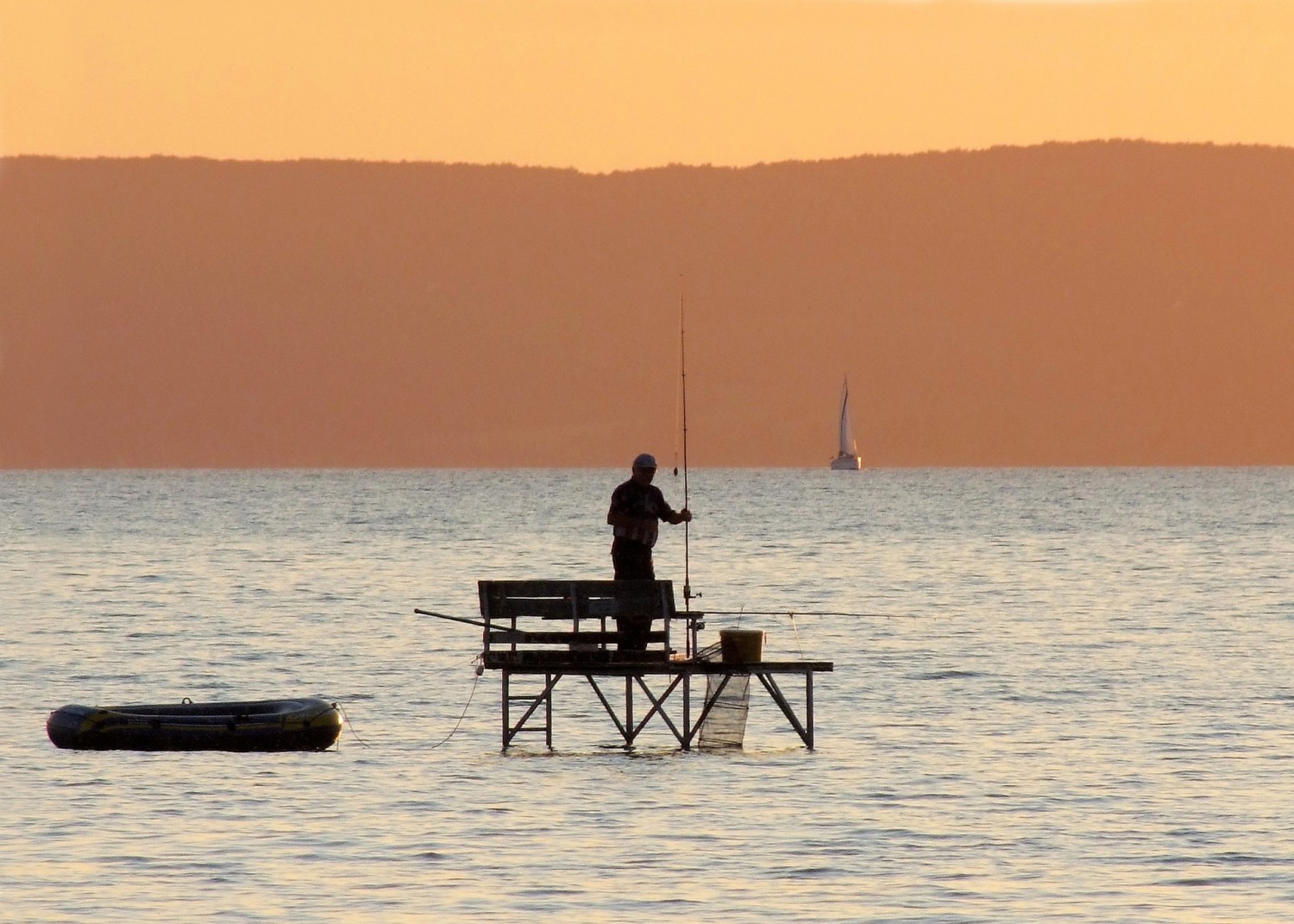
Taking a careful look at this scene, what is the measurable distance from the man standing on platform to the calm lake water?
139 cm

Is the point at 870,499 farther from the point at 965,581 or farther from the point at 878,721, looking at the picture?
the point at 878,721

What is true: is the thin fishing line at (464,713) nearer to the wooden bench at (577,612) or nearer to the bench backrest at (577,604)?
the wooden bench at (577,612)

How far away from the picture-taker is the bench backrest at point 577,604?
21.3 m

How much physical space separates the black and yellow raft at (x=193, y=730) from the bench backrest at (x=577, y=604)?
2102mm

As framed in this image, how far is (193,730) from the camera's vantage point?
22422 mm

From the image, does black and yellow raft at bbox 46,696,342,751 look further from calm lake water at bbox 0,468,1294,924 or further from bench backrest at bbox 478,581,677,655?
bench backrest at bbox 478,581,677,655

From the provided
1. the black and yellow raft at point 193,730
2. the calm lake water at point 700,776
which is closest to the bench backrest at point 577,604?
the calm lake water at point 700,776

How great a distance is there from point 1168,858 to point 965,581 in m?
42.0

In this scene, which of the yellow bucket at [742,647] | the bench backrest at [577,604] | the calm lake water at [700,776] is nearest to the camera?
the calm lake water at [700,776]

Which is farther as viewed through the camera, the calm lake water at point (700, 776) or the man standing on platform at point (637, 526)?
the man standing on platform at point (637, 526)

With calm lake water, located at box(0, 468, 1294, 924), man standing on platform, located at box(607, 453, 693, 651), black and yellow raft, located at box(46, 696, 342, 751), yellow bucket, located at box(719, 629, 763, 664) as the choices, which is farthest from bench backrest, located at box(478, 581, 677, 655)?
black and yellow raft, located at box(46, 696, 342, 751)

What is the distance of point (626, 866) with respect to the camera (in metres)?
16.6

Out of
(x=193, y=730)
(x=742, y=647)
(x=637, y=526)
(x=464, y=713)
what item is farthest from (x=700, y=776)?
(x=464, y=713)

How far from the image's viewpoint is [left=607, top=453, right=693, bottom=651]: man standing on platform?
21141mm
